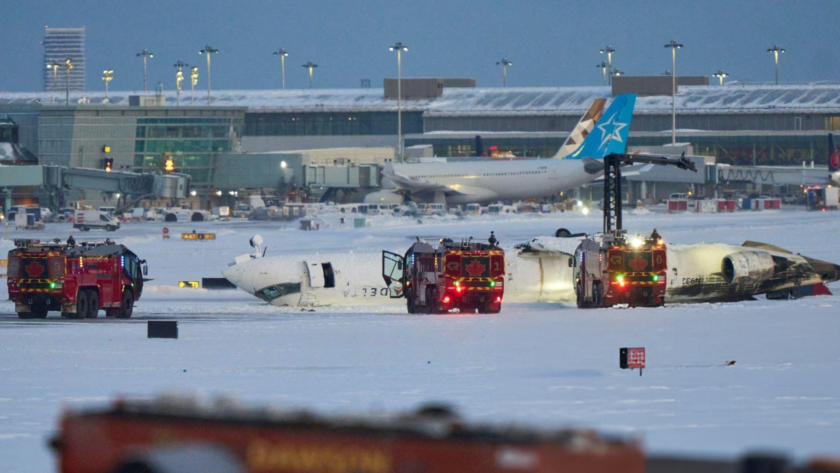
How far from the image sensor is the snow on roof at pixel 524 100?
444 ft

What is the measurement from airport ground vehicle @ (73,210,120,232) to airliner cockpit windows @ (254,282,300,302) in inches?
1730

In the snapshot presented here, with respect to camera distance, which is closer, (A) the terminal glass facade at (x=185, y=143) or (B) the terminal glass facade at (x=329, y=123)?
(A) the terminal glass facade at (x=185, y=143)

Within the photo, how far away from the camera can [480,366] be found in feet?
72.2

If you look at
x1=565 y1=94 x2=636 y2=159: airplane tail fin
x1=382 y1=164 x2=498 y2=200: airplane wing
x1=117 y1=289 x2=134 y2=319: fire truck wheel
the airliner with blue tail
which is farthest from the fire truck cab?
x1=382 y1=164 x2=498 y2=200: airplane wing

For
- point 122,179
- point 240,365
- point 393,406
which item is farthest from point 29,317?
point 122,179

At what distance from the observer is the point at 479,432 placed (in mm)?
7031

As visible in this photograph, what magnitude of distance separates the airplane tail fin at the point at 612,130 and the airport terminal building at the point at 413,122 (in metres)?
34.4

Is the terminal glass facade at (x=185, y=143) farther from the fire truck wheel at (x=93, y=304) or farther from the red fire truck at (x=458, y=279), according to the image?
the red fire truck at (x=458, y=279)

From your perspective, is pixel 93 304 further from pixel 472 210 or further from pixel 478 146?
pixel 478 146

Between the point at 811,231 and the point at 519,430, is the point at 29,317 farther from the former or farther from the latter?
the point at 811,231

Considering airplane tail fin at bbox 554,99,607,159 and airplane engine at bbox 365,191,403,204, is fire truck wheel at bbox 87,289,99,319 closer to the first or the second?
airplane engine at bbox 365,191,403,204

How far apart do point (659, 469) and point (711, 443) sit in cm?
650

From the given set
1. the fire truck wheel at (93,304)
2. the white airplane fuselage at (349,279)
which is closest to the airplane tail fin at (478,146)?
the white airplane fuselage at (349,279)

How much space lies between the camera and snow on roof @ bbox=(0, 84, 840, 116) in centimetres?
13525
